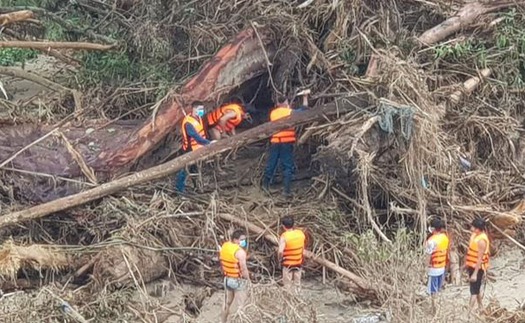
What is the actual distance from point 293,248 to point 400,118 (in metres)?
1.90

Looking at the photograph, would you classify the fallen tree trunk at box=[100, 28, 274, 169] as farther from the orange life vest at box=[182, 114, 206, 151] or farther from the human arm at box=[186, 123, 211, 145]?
the human arm at box=[186, 123, 211, 145]

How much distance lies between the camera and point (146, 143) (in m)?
11.1

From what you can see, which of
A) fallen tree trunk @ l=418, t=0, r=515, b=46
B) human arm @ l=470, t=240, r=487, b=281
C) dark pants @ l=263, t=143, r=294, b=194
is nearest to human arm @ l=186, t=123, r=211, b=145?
dark pants @ l=263, t=143, r=294, b=194

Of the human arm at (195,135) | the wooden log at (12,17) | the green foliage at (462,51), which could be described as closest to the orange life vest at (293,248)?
the human arm at (195,135)

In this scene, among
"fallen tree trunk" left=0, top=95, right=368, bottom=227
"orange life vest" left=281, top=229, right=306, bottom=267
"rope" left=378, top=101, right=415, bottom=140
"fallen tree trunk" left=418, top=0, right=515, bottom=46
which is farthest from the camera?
"fallen tree trunk" left=418, top=0, right=515, bottom=46

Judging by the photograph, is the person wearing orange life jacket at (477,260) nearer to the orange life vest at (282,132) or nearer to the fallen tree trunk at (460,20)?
the orange life vest at (282,132)

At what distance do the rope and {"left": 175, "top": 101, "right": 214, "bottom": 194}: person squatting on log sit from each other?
6.66 feet

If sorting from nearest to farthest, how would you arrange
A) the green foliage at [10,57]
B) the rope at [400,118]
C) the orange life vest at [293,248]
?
the orange life vest at [293,248] < the rope at [400,118] < the green foliage at [10,57]

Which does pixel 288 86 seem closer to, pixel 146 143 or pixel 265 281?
pixel 146 143

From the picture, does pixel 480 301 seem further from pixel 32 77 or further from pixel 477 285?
pixel 32 77

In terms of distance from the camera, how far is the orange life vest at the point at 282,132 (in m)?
11.0

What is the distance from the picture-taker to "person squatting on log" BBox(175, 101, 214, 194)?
1073 centimetres

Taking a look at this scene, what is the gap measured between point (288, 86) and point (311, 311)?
3949mm

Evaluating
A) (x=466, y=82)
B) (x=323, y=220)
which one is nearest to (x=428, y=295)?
(x=323, y=220)
